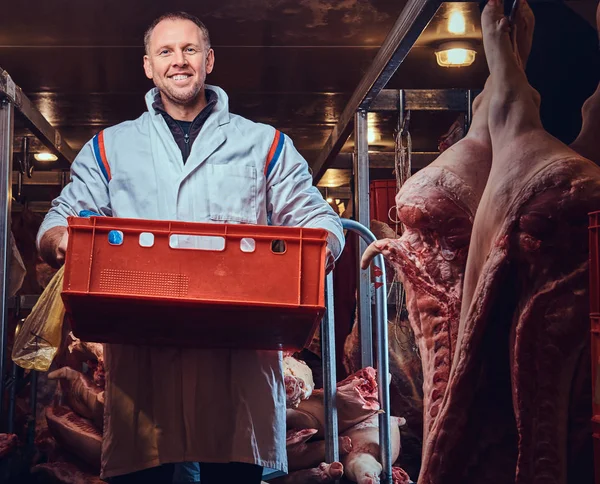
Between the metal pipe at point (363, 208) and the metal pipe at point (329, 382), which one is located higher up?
the metal pipe at point (363, 208)

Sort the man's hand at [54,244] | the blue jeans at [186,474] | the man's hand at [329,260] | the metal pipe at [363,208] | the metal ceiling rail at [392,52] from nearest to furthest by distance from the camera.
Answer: the man's hand at [54,244] < the man's hand at [329,260] < the metal ceiling rail at [392,52] < the blue jeans at [186,474] < the metal pipe at [363,208]

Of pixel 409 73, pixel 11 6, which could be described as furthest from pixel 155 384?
pixel 409 73

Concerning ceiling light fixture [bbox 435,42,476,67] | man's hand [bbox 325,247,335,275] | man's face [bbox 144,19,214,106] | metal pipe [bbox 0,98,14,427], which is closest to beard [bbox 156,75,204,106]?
man's face [bbox 144,19,214,106]

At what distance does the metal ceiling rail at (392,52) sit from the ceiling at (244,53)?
0.50 meters

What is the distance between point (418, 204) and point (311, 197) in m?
0.42

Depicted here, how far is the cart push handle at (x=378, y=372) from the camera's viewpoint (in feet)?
15.4

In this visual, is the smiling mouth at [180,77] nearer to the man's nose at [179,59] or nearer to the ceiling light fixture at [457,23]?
the man's nose at [179,59]

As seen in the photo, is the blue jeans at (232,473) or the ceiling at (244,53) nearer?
the blue jeans at (232,473)

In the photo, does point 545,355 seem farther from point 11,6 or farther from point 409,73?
point 409,73

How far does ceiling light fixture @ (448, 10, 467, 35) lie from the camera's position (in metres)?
6.31

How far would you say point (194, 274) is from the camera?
2.68 m

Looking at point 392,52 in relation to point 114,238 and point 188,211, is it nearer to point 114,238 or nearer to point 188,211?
point 188,211

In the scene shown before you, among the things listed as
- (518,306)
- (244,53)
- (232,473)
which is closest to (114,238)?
(232,473)

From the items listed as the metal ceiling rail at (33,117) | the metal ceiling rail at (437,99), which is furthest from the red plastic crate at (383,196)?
the metal ceiling rail at (33,117)
